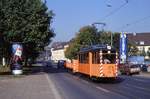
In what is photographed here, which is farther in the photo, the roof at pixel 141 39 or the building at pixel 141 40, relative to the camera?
the roof at pixel 141 39

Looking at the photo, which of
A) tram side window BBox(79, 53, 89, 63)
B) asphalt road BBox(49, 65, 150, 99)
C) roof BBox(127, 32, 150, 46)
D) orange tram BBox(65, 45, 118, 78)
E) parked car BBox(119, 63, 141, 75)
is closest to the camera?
asphalt road BBox(49, 65, 150, 99)

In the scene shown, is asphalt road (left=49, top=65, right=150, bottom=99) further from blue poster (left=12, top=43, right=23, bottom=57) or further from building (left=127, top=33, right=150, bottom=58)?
building (left=127, top=33, right=150, bottom=58)

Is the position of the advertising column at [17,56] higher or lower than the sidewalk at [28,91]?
higher

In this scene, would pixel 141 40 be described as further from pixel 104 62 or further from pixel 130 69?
pixel 104 62

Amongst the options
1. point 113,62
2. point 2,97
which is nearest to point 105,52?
point 113,62

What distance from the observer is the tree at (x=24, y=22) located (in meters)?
56.2

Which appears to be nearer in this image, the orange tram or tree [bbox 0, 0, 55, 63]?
the orange tram

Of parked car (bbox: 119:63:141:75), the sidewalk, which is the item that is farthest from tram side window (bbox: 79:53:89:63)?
parked car (bbox: 119:63:141:75)

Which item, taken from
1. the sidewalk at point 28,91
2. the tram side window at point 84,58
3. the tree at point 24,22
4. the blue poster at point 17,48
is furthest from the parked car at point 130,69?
the sidewalk at point 28,91

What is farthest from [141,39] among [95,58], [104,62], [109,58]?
[104,62]

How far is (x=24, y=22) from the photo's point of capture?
187 ft

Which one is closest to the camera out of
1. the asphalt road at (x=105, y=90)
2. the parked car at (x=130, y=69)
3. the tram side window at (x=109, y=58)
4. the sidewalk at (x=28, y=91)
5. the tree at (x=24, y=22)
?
the sidewalk at (x=28, y=91)

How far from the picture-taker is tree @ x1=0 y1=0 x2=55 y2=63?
56219mm

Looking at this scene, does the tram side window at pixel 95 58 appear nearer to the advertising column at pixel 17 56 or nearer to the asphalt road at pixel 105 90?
the asphalt road at pixel 105 90
